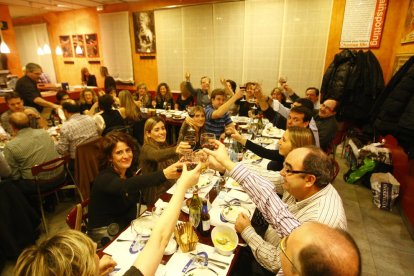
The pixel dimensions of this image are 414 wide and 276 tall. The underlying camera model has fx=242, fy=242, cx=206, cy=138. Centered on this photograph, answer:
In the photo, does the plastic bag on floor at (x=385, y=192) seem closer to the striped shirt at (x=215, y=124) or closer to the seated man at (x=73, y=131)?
the striped shirt at (x=215, y=124)

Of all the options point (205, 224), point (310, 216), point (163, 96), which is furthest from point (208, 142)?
point (163, 96)

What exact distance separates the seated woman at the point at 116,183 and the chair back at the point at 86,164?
43.9 inches

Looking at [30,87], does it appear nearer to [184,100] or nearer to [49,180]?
[49,180]

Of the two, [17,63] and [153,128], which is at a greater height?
[17,63]

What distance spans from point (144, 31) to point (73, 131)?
5404 millimetres

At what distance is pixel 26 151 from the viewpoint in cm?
291

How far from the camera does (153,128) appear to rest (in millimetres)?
2697

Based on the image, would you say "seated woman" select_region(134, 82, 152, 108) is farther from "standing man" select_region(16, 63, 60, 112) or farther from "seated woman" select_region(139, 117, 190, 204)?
"seated woman" select_region(139, 117, 190, 204)

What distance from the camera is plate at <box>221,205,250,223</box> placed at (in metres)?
1.77

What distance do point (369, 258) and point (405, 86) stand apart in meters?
2.04

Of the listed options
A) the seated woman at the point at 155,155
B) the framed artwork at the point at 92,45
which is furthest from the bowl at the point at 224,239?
the framed artwork at the point at 92,45

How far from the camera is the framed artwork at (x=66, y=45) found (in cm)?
944

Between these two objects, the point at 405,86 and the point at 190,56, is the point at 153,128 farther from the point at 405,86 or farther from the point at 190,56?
the point at 190,56

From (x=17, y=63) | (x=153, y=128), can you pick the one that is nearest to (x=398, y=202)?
(x=153, y=128)
